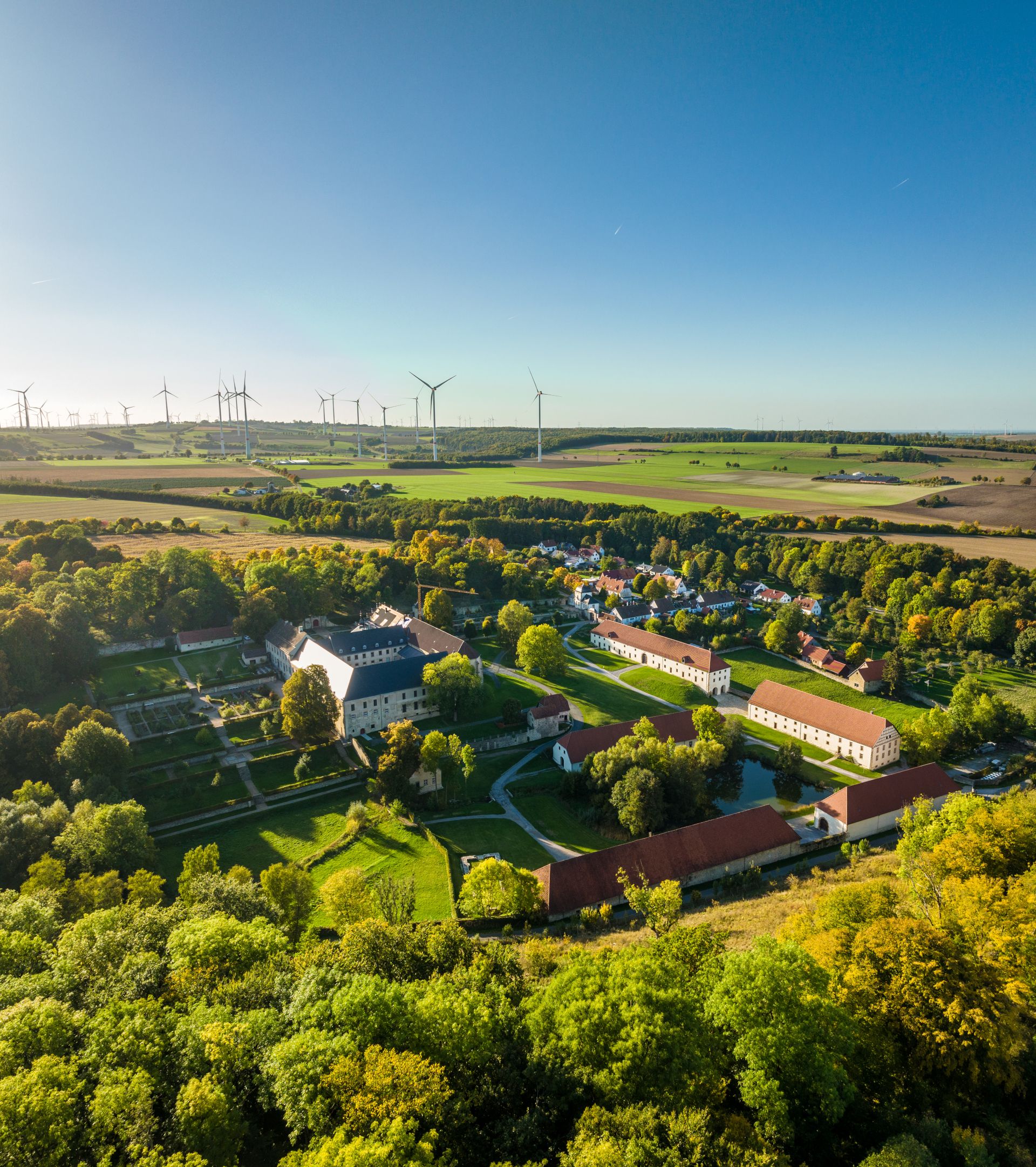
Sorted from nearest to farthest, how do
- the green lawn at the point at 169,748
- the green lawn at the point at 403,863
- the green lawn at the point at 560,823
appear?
1. the green lawn at the point at 403,863
2. the green lawn at the point at 560,823
3. the green lawn at the point at 169,748

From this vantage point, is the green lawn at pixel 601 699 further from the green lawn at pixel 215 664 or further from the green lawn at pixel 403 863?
the green lawn at pixel 215 664

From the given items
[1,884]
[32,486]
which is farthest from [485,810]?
[32,486]

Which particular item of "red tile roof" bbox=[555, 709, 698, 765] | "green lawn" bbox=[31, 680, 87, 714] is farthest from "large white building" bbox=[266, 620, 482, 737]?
"green lawn" bbox=[31, 680, 87, 714]

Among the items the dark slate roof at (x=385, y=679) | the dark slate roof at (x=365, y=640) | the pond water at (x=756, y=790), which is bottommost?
the pond water at (x=756, y=790)

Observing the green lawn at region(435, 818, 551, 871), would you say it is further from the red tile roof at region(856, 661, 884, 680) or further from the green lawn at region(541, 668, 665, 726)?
the red tile roof at region(856, 661, 884, 680)

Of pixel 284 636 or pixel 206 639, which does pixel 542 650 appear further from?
pixel 206 639

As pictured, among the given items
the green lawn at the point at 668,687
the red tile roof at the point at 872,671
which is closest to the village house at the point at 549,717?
the green lawn at the point at 668,687

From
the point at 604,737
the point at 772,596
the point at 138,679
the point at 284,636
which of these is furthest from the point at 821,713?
the point at 138,679
